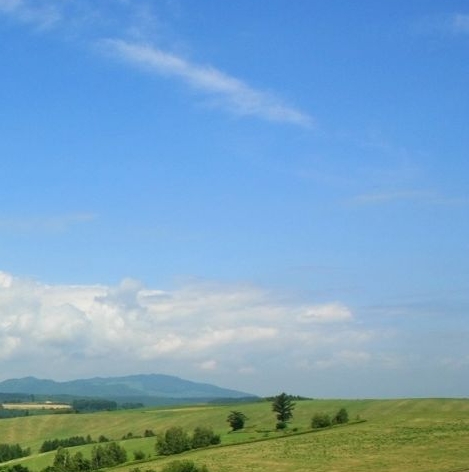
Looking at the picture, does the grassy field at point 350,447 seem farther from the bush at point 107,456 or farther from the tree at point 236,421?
the bush at point 107,456

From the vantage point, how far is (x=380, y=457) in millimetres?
101562

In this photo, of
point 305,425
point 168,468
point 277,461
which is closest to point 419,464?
point 277,461

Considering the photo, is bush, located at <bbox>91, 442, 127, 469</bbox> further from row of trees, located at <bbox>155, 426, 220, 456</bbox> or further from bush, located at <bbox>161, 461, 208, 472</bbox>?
bush, located at <bbox>161, 461, 208, 472</bbox>

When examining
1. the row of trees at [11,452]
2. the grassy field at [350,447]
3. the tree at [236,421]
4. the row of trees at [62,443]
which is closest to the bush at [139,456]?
the grassy field at [350,447]

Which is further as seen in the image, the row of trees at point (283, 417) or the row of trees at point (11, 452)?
the row of trees at point (11, 452)

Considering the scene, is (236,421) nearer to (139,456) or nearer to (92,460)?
(139,456)

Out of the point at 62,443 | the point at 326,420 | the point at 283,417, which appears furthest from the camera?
the point at 62,443

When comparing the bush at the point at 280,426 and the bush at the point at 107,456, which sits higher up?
the bush at the point at 280,426

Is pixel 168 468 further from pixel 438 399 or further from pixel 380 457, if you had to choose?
pixel 438 399

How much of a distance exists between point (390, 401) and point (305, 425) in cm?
3637

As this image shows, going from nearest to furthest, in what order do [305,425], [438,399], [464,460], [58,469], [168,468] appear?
[464,460]
[168,468]
[58,469]
[305,425]
[438,399]

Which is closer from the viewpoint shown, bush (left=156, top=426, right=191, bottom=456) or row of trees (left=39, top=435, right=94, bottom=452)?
bush (left=156, top=426, right=191, bottom=456)

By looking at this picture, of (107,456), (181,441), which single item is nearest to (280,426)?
(181,441)

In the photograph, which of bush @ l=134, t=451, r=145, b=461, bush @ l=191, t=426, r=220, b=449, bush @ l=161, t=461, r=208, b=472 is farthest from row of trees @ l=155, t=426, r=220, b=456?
bush @ l=161, t=461, r=208, b=472
